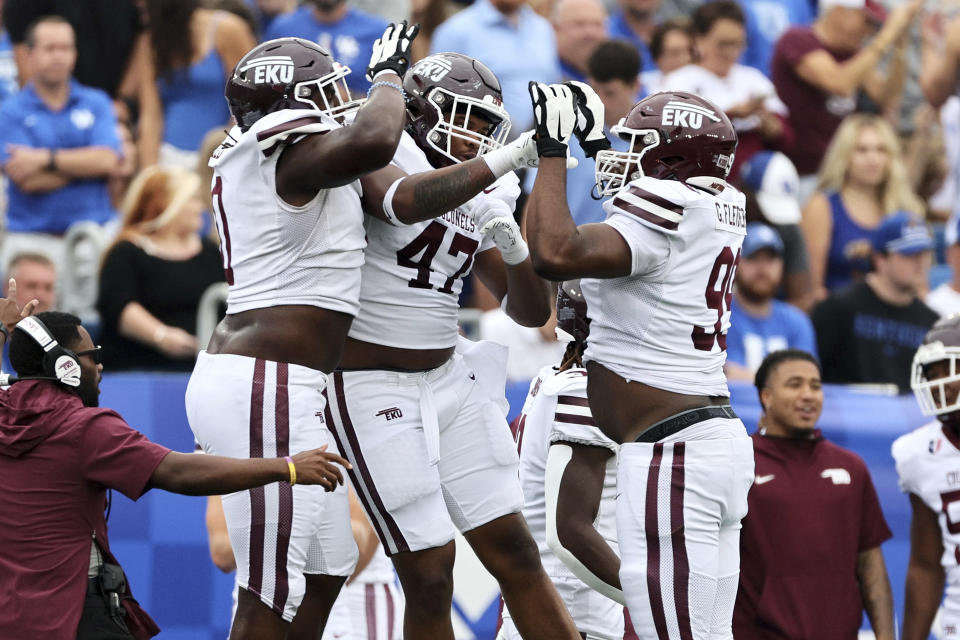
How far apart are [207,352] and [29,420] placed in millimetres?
572

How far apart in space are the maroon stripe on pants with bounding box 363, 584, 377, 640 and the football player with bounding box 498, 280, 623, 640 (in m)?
0.80

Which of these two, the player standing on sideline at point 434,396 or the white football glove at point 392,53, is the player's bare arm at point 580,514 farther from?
the white football glove at point 392,53

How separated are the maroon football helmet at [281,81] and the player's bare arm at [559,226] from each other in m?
0.71

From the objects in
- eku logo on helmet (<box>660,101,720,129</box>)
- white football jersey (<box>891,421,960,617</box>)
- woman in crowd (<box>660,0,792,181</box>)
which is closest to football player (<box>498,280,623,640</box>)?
eku logo on helmet (<box>660,101,720,129</box>)

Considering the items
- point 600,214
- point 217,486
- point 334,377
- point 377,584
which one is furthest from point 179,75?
point 217,486

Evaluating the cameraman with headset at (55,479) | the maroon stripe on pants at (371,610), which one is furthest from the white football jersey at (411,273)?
the maroon stripe on pants at (371,610)

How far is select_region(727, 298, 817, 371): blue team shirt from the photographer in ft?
28.5

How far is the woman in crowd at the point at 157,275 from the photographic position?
8.04m

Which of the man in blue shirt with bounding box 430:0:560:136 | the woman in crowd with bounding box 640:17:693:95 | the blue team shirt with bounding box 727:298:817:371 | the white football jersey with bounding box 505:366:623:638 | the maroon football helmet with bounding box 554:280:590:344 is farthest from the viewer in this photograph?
the woman in crowd with bounding box 640:17:693:95

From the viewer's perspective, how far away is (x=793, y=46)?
10664 millimetres

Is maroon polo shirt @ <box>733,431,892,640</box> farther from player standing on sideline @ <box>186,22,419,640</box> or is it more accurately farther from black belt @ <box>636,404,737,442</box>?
player standing on sideline @ <box>186,22,419,640</box>

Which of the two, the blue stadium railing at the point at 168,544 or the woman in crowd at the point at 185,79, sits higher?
the woman in crowd at the point at 185,79

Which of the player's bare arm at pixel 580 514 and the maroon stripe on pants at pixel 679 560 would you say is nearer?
the maroon stripe on pants at pixel 679 560

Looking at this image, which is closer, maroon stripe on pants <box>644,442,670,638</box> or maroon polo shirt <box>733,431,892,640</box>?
maroon stripe on pants <box>644,442,670,638</box>
